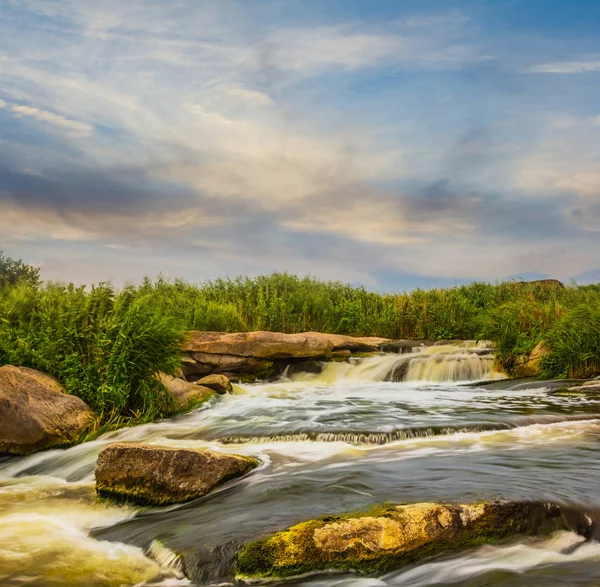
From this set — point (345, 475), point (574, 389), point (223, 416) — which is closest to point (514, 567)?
point (345, 475)

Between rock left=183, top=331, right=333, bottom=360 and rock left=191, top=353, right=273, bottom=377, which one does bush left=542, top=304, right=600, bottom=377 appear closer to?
rock left=183, top=331, right=333, bottom=360

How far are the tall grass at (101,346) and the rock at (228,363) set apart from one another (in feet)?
13.2

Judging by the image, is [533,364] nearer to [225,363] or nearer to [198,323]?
[225,363]

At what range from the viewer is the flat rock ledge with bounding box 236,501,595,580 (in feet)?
13.3

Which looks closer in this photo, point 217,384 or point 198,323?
point 217,384

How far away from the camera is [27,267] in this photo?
1056 inches

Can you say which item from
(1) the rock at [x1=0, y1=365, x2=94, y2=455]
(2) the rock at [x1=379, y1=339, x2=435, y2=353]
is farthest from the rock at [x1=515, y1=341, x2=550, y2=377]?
(1) the rock at [x1=0, y1=365, x2=94, y2=455]

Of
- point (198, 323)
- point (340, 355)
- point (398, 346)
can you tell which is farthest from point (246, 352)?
point (398, 346)

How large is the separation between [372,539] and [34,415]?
5922 mm

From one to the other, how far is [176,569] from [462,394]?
897 centimetres

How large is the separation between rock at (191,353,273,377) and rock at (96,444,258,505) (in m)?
8.57

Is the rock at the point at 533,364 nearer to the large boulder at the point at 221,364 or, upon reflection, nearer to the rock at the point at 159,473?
the large boulder at the point at 221,364

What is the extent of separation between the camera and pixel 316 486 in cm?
561

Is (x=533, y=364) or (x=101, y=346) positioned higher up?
(x=101, y=346)
